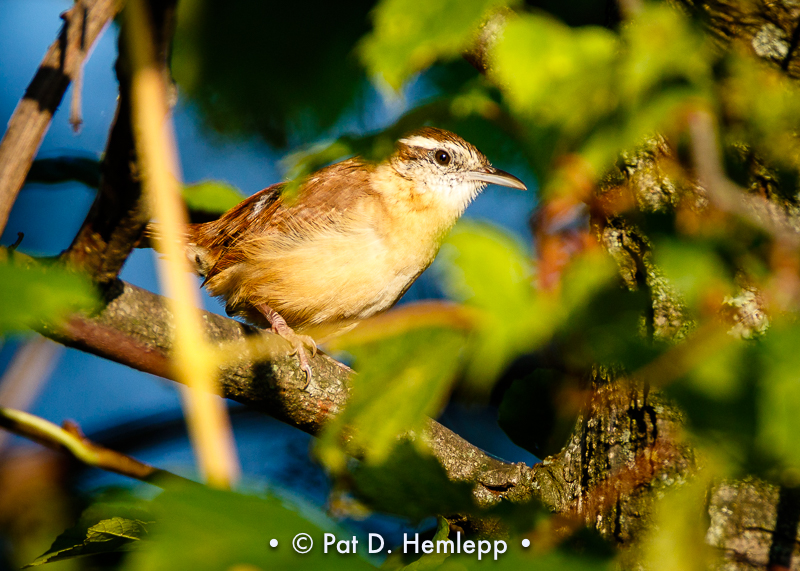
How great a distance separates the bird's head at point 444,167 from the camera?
11.4ft

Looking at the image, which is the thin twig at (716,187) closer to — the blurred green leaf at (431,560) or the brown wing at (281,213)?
the blurred green leaf at (431,560)

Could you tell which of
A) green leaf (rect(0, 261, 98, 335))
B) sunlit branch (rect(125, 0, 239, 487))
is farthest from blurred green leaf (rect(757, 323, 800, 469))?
green leaf (rect(0, 261, 98, 335))

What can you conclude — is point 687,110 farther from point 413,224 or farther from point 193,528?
point 413,224

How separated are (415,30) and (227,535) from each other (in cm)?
59

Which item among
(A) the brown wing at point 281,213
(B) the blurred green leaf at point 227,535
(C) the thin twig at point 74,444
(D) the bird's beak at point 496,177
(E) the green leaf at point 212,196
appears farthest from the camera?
(A) the brown wing at point 281,213

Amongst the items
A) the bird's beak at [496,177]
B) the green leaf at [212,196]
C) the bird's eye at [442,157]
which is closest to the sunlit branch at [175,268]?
the green leaf at [212,196]

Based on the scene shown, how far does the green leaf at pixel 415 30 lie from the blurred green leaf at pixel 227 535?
0.50 m

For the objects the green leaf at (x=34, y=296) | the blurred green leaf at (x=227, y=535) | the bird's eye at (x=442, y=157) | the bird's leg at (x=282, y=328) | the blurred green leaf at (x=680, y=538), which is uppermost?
the green leaf at (x=34, y=296)

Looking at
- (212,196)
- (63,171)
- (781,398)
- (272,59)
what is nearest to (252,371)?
(212,196)

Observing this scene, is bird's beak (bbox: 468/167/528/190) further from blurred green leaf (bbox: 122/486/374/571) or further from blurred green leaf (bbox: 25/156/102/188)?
blurred green leaf (bbox: 122/486/374/571)

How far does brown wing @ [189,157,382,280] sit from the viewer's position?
323 centimetres

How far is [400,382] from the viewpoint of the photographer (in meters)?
0.73

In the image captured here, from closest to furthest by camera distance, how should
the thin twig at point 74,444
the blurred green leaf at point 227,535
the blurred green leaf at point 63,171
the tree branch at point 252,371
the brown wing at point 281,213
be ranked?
the blurred green leaf at point 227,535 → the thin twig at point 74,444 → the tree branch at point 252,371 → the blurred green leaf at point 63,171 → the brown wing at point 281,213

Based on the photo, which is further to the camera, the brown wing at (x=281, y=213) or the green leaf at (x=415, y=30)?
the brown wing at (x=281, y=213)
